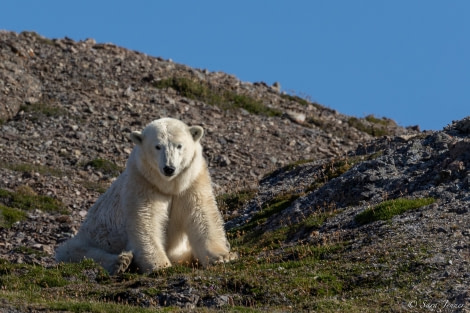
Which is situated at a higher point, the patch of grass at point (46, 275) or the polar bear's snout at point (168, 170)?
the polar bear's snout at point (168, 170)

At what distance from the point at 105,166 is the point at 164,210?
56.5ft

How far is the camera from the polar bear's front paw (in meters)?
15.6

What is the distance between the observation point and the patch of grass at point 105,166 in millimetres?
32750

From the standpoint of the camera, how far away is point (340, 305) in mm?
12742

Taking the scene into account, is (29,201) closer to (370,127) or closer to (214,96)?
(214,96)

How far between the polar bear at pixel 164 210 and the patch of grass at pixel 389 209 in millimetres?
2800

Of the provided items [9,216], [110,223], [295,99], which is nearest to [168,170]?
[110,223]

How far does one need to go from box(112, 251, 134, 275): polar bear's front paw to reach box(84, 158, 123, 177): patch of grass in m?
17.0

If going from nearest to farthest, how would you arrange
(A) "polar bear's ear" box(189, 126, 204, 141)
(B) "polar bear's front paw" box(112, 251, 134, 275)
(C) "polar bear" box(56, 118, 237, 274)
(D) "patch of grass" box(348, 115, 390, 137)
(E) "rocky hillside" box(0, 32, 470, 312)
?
(E) "rocky hillside" box(0, 32, 470, 312)
(B) "polar bear's front paw" box(112, 251, 134, 275)
(C) "polar bear" box(56, 118, 237, 274)
(A) "polar bear's ear" box(189, 126, 204, 141)
(D) "patch of grass" box(348, 115, 390, 137)

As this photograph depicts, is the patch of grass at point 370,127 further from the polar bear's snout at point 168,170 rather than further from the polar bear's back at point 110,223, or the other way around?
the polar bear's snout at point 168,170

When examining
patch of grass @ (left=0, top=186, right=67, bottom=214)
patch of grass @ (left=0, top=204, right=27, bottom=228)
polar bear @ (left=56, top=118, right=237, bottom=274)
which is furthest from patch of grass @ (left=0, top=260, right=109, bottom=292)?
patch of grass @ (left=0, top=186, right=67, bottom=214)

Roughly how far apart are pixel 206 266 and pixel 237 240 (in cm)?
458

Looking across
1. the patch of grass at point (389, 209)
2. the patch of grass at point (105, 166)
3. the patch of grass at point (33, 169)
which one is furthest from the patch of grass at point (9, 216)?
the patch of grass at point (389, 209)

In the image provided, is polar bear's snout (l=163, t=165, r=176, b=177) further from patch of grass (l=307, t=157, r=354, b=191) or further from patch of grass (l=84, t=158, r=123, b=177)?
patch of grass (l=84, t=158, r=123, b=177)
